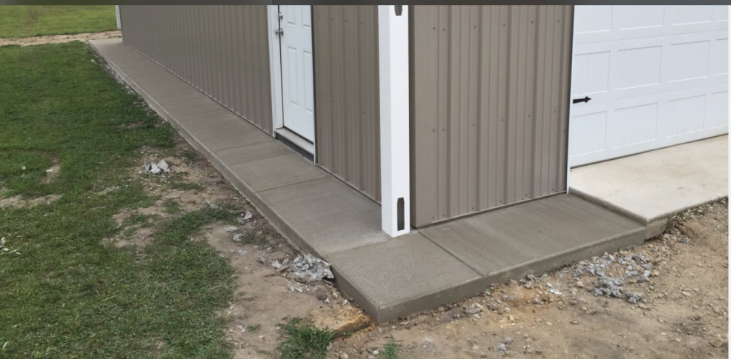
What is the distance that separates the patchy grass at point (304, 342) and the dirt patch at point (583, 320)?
7cm

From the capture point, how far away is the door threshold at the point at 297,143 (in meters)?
5.69

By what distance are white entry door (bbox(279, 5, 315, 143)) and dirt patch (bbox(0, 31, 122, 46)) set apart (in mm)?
11791

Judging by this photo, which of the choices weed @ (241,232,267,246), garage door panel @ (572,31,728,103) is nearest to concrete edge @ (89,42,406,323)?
weed @ (241,232,267,246)

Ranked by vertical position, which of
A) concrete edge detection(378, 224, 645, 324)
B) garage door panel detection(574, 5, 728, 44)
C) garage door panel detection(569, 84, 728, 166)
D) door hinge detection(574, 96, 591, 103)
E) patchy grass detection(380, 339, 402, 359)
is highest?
garage door panel detection(574, 5, 728, 44)

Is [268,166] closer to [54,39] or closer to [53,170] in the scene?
[53,170]

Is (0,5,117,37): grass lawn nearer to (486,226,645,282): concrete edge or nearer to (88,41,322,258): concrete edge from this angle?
(88,41,322,258): concrete edge

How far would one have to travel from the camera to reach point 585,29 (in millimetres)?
4625

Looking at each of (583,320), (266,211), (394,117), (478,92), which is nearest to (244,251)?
(266,211)

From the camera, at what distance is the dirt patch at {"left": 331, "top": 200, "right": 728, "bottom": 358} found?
3055 mm

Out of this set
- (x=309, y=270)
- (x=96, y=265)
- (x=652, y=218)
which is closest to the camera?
(x=309, y=270)

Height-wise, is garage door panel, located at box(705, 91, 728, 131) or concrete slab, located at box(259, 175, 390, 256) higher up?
garage door panel, located at box(705, 91, 728, 131)

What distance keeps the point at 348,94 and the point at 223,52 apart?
3282 mm

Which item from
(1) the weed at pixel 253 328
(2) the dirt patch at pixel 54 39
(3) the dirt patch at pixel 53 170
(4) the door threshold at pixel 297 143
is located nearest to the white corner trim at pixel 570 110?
(4) the door threshold at pixel 297 143

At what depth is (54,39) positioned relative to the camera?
1636 centimetres
